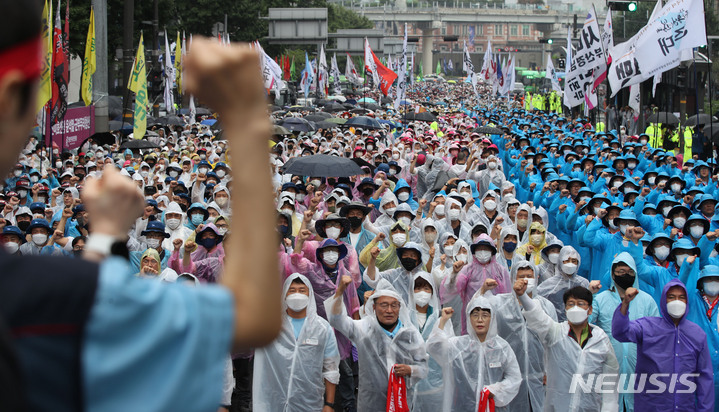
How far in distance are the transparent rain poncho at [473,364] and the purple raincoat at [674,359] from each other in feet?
2.60

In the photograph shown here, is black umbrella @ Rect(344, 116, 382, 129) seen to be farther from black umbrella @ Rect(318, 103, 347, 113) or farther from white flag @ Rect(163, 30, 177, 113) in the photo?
black umbrella @ Rect(318, 103, 347, 113)


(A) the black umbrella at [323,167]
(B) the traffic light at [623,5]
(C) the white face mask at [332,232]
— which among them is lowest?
(C) the white face mask at [332,232]

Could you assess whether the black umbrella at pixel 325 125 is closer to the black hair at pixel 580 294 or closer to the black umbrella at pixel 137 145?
the black umbrella at pixel 137 145

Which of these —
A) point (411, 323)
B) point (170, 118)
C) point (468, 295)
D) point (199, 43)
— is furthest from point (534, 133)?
point (199, 43)

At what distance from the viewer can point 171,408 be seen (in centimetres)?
116

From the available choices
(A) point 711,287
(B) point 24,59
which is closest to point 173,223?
(A) point 711,287

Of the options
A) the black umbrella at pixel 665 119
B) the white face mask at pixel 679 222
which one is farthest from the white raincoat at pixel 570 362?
the black umbrella at pixel 665 119

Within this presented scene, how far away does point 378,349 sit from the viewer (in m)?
7.11

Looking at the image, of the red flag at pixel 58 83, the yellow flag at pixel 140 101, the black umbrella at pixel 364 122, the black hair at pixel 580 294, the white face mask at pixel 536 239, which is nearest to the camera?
the black hair at pixel 580 294

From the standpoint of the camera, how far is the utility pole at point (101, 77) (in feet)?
64.9

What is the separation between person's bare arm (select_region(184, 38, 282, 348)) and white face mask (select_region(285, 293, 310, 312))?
5.82 meters

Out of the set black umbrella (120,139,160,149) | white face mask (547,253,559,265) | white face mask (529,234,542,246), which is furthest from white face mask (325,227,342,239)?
black umbrella (120,139,160,149)

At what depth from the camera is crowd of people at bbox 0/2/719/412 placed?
1163 millimetres

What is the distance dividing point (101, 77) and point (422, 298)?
1446 cm
